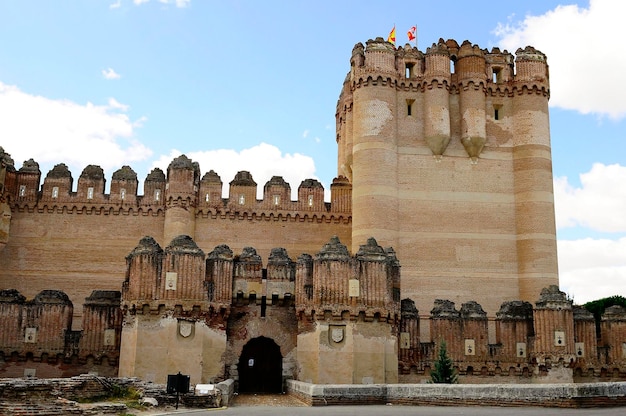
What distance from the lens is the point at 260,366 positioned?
2603cm

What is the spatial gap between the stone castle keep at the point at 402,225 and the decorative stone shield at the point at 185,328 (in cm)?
391

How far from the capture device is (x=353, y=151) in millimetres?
35188

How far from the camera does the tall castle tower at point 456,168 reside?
3384cm

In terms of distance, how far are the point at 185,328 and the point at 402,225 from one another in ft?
47.6

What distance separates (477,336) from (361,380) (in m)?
6.68

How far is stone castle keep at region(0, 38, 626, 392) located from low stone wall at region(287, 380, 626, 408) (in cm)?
724

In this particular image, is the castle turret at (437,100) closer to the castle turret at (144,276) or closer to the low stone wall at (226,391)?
the castle turret at (144,276)

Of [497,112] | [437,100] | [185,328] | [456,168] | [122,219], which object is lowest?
[185,328]

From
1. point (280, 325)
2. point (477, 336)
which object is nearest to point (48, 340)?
point (280, 325)

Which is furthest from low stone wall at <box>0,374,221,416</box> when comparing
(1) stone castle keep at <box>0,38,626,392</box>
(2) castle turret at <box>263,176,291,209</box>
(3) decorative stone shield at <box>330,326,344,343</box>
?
(2) castle turret at <box>263,176,291,209</box>

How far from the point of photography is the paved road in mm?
14273

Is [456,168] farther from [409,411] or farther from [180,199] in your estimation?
[409,411]

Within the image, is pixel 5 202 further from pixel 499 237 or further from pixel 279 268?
pixel 499 237

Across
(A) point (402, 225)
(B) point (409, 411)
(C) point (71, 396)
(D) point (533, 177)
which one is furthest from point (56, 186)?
(B) point (409, 411)
